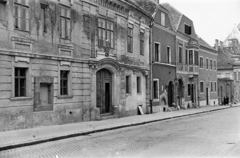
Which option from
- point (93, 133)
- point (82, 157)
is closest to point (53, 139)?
point (93, 133)

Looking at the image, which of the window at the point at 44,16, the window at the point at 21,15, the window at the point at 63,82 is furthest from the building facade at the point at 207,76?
the window at the point at 21,15

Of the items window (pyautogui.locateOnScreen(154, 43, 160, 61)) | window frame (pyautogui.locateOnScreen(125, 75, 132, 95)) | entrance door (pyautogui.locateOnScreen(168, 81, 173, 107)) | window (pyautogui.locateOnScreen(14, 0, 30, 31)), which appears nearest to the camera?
window (pyautogui.locateOnScreen(14, 0, 30, 31))

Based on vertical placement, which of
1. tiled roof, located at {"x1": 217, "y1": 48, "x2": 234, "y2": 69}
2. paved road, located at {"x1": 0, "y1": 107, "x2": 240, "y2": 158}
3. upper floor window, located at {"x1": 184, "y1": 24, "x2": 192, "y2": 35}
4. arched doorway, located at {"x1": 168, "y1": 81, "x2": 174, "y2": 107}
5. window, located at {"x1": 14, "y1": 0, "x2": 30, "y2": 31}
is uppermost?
upper floor window, located at {"x1": 184, "y1": 24, "x2": 192, "y2": 35}

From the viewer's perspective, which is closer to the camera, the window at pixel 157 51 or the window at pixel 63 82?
the window at pixel 63 82

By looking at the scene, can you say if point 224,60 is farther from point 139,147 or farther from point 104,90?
point 139,147

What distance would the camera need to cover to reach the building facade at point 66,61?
13.4 m

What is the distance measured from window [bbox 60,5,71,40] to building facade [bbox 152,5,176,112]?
11950mm

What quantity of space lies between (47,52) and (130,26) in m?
9.71

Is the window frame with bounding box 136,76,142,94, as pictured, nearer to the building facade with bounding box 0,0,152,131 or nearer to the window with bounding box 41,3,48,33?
the building facade with bounding box 0,0,152,131

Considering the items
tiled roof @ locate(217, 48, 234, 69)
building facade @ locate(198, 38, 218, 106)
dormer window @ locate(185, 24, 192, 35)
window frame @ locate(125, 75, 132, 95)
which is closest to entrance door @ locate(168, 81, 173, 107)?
dormer window @ locate(185, 24, 192, 35)

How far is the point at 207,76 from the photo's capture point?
43719 mm

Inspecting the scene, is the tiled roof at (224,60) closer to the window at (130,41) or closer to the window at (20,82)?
the window at (130,41)

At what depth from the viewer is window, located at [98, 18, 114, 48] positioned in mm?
19406

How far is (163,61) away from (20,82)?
1819cm
